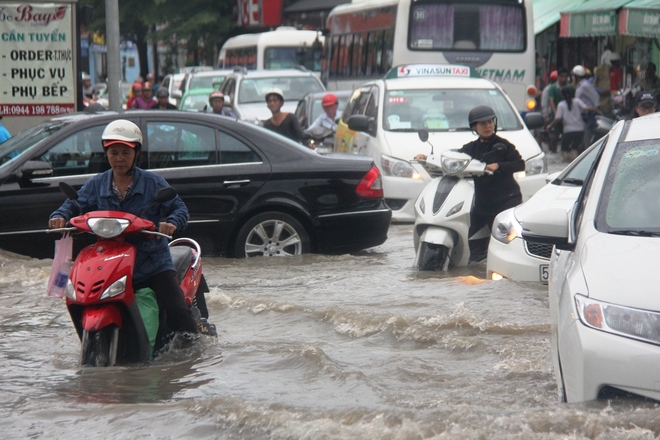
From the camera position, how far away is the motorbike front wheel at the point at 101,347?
6188mm

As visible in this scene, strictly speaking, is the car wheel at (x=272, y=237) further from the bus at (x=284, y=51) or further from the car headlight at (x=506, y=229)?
the bus at (x=284, y=51)

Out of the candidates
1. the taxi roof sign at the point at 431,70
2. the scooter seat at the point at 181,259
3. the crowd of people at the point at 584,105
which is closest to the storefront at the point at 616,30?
the crowd of people at the point at 584,105

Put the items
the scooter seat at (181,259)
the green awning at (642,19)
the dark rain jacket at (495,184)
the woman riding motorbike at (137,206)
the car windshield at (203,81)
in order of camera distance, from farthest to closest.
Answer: the car windshield at (203,81) → the green awning at (642,19) → the dark rain jacket at (495,184) → the scooter seat at (181,259) → the woman riding motorbike at (137,206)

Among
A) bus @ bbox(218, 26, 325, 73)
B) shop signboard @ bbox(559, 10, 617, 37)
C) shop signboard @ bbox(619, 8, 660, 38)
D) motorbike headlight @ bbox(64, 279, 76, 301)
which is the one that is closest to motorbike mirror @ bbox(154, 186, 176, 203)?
motorbike headlight @ bbox(64, 279, 76, 301)

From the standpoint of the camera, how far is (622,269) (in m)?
4.77

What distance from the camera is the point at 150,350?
6414 millimetres

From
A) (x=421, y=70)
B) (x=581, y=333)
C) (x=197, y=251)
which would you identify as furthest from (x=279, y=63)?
(x=581, y=333)

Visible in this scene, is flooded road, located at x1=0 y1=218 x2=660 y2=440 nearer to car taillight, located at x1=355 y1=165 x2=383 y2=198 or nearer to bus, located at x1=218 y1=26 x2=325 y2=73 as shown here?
car taillight, located at x1=355 y1=165 x2=383 y2=198

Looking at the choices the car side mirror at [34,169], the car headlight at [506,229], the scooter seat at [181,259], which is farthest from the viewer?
the car side mirror at [34,169]

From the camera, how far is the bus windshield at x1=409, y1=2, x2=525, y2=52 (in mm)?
23391

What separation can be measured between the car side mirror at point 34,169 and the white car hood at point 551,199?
12.2 feet

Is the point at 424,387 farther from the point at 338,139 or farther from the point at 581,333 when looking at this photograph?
the point at 338,139

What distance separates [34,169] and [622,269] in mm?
6149

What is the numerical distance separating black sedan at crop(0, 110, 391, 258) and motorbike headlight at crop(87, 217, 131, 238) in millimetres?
4243
